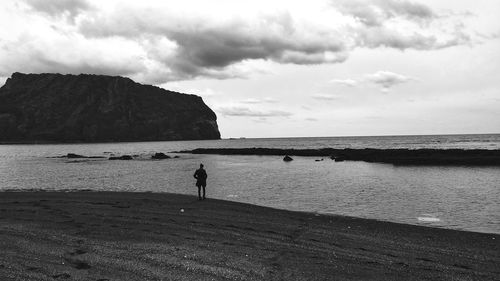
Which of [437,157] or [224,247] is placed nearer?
[224,247]

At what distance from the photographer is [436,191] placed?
3247 centimetres

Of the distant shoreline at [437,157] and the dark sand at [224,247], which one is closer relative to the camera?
the dark sand at [224,247]

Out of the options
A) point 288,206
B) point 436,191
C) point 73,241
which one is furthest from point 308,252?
point 436,191

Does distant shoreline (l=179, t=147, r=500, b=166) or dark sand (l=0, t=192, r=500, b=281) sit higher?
distant shoreline (l=179, t=147, r=500, b=166)

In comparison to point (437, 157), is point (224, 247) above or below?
below

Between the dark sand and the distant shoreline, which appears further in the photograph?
the distant shoreline

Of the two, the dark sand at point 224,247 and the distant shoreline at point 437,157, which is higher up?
the distant shoreline at point 437,157

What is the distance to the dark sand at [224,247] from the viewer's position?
989cm

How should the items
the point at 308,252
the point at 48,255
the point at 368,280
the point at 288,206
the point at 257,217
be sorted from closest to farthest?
1. the point at 368,280
2. the point at 48,255
3. the point at 308,252
4. the point at 257,217
5. the point at 288,206

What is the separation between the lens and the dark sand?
389 inches

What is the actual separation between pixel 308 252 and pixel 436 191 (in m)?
24.4

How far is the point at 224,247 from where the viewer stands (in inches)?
483

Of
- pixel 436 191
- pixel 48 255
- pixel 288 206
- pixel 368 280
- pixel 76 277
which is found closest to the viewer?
pixel 76 277

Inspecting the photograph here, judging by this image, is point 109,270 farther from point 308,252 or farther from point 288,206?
point 288,206
